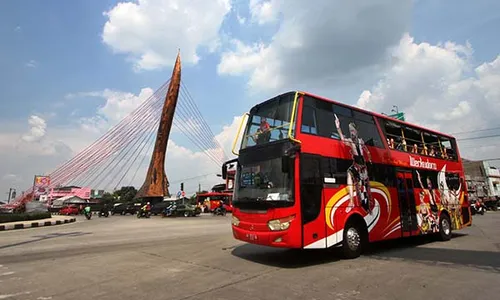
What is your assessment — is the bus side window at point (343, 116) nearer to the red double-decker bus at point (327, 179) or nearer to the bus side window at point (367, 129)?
the red double-decker bus at point (327, 179)

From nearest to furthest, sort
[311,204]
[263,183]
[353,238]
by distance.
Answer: [311,204]
[263,183]
[353,238]

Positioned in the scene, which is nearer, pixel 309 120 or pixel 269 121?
pixel 309 120

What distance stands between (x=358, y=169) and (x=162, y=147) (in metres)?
31.8

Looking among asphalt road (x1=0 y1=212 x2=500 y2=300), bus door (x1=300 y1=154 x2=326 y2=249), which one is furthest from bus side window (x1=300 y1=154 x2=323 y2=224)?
asphalt road (x1=0 y1=212 x2=500 y2=300)

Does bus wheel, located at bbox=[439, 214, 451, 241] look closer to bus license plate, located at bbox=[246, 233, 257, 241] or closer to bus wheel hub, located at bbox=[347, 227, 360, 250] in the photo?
bus wheel hub, located at bbox=[347, 227, 360, 250]

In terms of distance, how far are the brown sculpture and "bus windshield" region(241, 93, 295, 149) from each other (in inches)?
1172

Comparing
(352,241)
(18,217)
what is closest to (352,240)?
(352,241)

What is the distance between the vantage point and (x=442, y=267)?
625 centimetres

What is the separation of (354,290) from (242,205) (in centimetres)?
322

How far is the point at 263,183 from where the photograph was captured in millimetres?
7004

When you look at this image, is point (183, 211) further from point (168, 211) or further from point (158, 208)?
point (158, 208)

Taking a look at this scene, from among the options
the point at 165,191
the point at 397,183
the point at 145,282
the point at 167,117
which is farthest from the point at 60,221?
the point at 397,183

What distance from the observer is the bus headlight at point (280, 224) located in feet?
21.0

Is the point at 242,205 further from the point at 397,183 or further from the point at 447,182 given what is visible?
the point at 447,182
